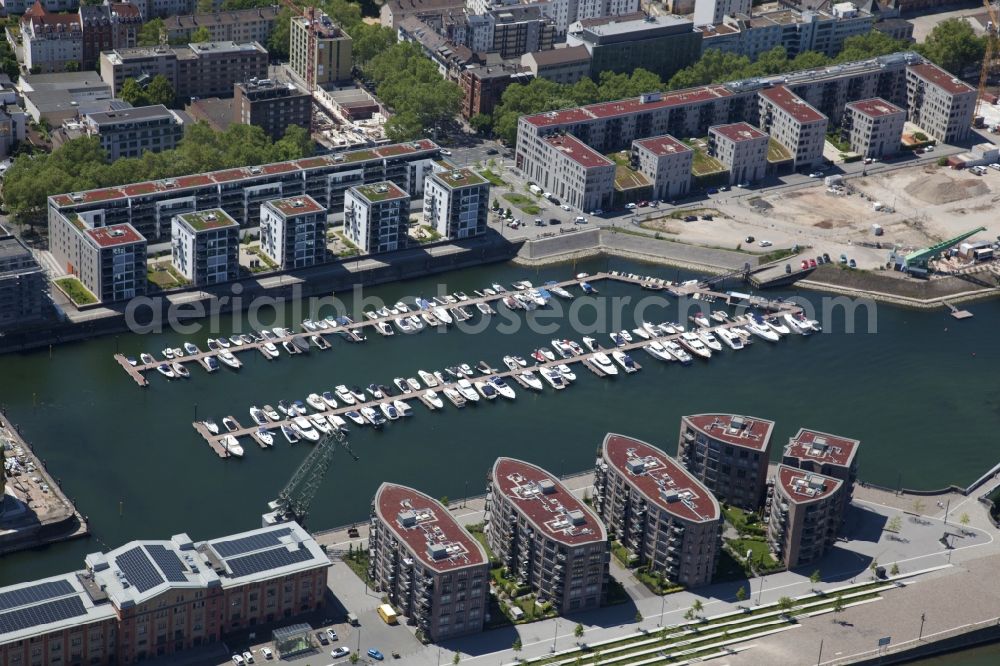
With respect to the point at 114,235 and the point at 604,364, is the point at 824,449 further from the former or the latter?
the point at 114,235

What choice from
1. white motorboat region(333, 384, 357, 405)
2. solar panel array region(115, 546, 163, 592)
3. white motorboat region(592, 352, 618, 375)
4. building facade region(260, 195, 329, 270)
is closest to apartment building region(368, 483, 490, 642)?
solar panel array region(115, 546, 163, 592)

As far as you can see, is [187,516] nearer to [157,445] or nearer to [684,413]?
[157,445]

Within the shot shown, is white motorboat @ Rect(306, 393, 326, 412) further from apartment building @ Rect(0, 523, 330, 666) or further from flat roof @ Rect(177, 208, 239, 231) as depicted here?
apartment building @ Rect(0, 523, 330, 666)

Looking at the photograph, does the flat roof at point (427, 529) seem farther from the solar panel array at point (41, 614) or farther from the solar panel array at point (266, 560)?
the solar panel array at point (41, 614)

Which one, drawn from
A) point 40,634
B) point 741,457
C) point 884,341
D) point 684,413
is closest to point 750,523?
point 741,457

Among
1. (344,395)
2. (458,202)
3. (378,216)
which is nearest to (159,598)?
(344,395)

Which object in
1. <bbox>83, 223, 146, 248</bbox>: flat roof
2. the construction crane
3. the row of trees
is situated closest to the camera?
the construction crane
